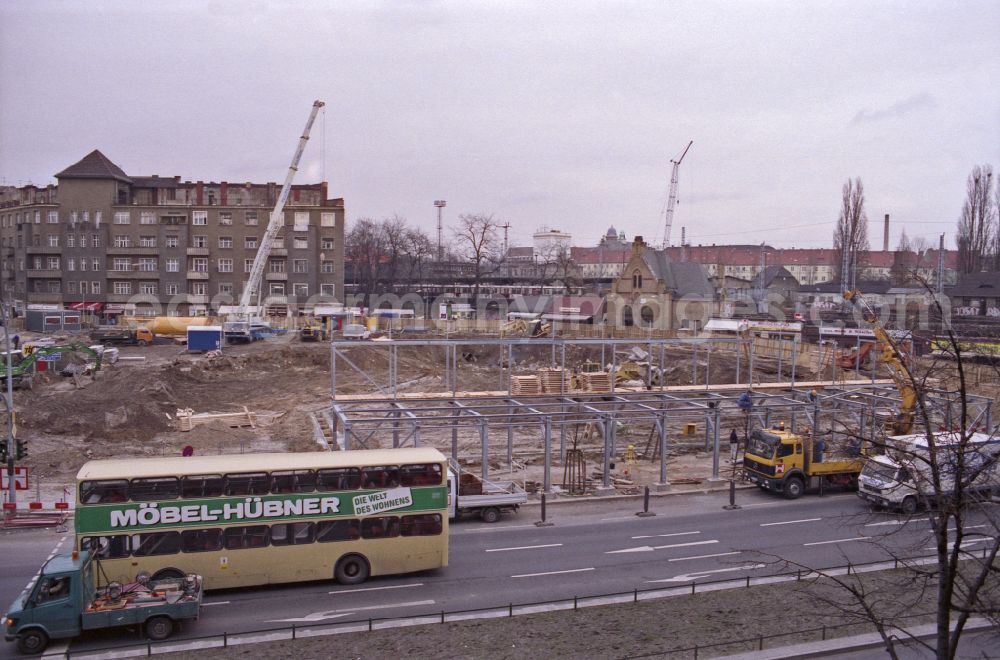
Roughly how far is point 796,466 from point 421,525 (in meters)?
14.4

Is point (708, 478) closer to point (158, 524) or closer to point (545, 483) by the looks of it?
point (545, 483)

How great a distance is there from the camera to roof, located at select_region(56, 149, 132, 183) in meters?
84.1

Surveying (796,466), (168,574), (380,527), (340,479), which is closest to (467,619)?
(380,527)

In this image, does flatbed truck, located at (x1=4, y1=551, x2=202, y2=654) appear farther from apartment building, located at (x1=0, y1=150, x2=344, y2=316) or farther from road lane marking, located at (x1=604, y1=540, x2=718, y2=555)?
apartment building, located at (x1=0, y1=150, x2=344, y2=316)

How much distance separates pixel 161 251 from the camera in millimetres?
85250

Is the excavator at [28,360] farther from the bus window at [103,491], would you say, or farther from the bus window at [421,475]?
the bus window at [421,475]

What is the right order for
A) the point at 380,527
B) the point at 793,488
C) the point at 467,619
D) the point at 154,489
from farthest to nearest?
1. the point at 793,488
2. the point at 380,527
3. the point at 154,489
4. the point at 467,619

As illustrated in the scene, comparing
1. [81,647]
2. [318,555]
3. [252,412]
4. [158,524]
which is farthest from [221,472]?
[252,412]

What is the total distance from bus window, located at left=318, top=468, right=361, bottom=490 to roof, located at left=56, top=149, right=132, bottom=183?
80.8 metres

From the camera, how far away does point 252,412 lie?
1608 inches

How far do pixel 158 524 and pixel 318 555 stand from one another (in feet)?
11.1

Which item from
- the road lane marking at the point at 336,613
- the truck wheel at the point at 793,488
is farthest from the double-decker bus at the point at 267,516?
the truck wheel at the point at 793,488

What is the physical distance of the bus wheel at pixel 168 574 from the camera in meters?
15.8

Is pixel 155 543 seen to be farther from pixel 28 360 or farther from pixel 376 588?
pixel 28 360
